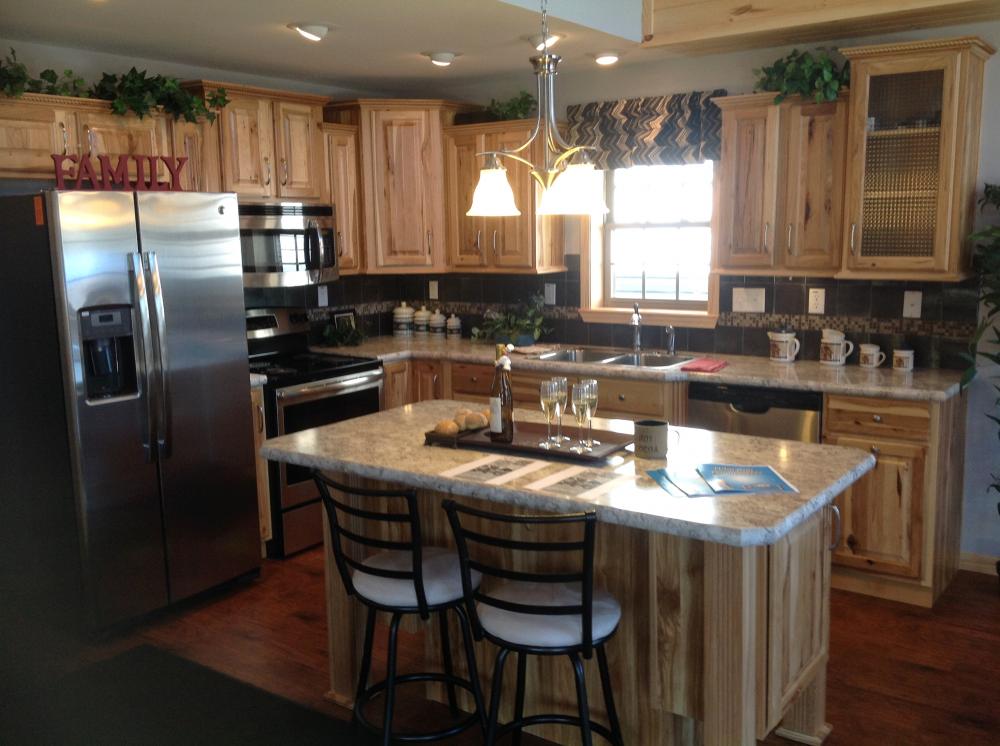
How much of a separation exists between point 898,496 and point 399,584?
2343mm

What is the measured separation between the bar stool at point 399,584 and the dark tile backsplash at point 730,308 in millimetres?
2602

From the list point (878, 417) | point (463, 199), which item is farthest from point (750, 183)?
point (463, 199)

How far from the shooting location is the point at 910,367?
421 cm

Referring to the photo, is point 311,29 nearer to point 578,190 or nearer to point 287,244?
point 287,244

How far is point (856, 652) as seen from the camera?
3463 mm

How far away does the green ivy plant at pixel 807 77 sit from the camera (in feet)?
13.4

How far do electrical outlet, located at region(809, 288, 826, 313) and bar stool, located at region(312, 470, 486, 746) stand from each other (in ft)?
8.64

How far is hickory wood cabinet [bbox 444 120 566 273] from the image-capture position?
5215mm

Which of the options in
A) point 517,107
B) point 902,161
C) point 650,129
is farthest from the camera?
point 517,107

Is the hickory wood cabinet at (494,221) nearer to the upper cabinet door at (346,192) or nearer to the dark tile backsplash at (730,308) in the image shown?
the dark tile backsplash at (730,308)

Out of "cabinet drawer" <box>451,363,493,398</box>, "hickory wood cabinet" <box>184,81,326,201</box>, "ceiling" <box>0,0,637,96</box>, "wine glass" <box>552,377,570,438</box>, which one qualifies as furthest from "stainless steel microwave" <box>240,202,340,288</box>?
"wine glass" <box>552,377,570,438</box>

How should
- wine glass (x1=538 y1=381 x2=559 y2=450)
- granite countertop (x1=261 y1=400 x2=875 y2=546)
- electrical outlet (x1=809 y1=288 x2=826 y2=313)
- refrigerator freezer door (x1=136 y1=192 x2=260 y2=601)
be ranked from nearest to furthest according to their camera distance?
granite countertop (x1=261 y1=400 x2=875 y2=546)
wine glass (x1=538 y1=381 x2=559 y2=450)
refrigerator freezer door (x1=136 y1=192 x2=260 y2=601)
electrical outlet (x1=809 y1=288 x2=826 y2=313)

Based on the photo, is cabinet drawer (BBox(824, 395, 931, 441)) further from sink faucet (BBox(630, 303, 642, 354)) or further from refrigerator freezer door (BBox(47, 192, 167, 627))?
refrigerator freezer door (BBox(47, 192, 167, 627))

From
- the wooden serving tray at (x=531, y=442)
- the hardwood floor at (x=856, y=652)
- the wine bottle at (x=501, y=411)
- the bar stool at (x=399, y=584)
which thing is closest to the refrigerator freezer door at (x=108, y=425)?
the hardwood floor at (x=856, y=652)
